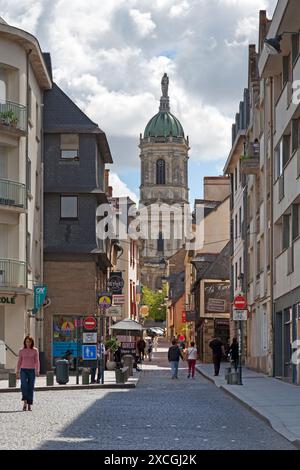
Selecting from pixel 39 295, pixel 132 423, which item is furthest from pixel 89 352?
pixel 132 423

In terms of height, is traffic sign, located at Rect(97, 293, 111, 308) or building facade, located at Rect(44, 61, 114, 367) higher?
building facade, located at Rect(44, 61, 114, 367)

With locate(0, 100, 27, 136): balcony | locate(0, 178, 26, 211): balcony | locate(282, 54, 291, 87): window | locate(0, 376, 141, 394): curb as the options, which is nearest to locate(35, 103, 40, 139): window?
locate(0, 100, 27, 136): balcony

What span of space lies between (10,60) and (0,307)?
9.08m

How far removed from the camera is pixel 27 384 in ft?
80.8

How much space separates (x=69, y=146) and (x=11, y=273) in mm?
9812

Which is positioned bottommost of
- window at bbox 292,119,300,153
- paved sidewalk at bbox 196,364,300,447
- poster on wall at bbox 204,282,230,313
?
paved sidewalk at bbox 196,364,300,447

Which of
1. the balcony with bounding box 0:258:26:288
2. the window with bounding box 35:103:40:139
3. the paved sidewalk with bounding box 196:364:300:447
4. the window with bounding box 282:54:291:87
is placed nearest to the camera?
the paved sidewalk with bounding box 196:364:300:447

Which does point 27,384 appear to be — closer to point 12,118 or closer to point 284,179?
point 284,179

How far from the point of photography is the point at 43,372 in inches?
1874

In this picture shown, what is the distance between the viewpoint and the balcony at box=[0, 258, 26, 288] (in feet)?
141

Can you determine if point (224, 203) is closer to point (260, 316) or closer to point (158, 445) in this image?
point (260, 316)

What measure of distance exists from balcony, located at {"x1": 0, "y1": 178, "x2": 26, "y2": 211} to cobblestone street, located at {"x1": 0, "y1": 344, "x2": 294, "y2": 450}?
42.3 feet

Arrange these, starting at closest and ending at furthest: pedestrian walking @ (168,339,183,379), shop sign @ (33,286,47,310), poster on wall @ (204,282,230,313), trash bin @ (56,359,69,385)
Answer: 1. trash bin @ (56,359,69,385)
2. pedestrian walking @ (168,339,183,379)
3. shop sign @ (33,286,47,310)
4. poster on wall @ (204,282,230,313)

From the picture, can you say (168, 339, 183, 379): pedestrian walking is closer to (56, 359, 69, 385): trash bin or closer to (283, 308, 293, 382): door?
(283, 308, 293, 382): door
